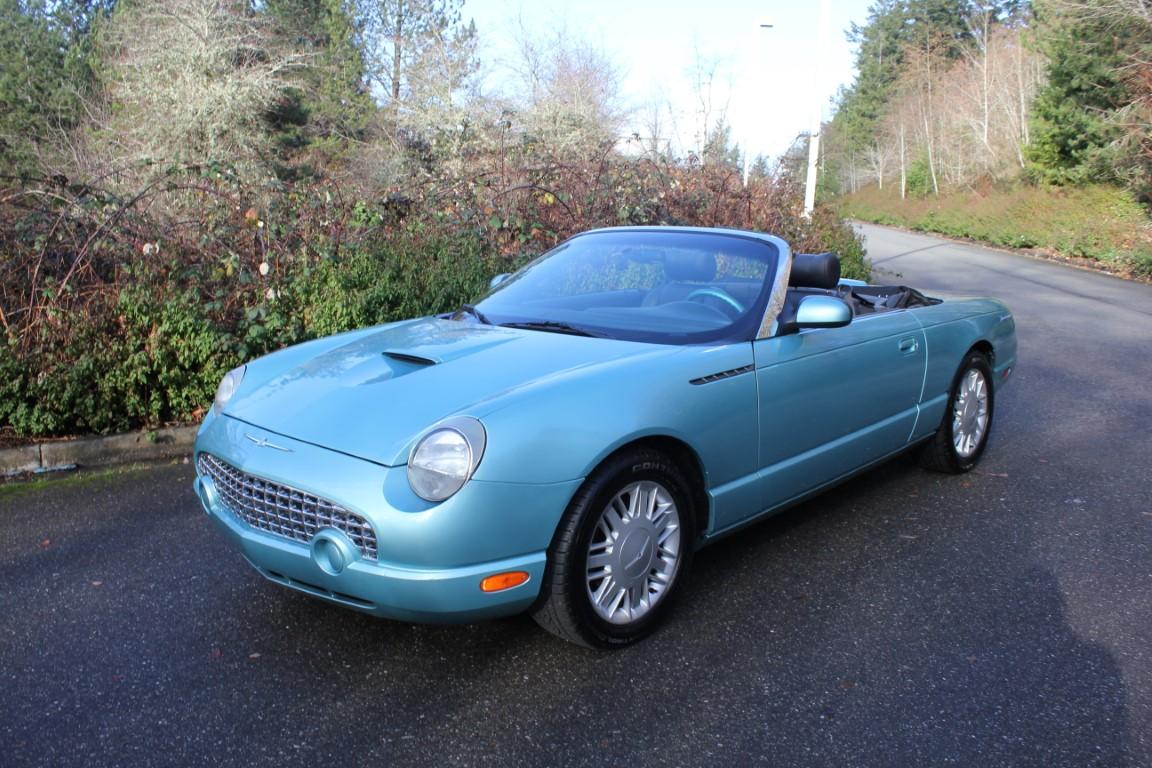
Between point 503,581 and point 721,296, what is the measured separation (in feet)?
5.78

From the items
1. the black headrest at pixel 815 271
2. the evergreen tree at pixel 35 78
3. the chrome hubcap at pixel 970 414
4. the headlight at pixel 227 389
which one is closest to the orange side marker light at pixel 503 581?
the headlight at pixel 227 389

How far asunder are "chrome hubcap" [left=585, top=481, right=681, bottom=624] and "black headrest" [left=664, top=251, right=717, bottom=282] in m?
1.24

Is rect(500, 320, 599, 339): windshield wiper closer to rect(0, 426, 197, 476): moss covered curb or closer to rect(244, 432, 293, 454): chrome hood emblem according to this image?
Answer: rect(244, 432, 293, 454): chrome hood emblem

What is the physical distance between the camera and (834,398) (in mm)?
4125

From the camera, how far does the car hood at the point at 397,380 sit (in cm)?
301

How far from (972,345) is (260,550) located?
4023 millimetres

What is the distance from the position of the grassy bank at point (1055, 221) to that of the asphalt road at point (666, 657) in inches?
664

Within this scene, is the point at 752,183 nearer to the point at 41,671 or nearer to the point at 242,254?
the point at 242,254

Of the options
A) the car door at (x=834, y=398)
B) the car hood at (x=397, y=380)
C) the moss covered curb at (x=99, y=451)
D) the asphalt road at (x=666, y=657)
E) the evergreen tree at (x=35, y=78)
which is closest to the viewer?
the asphalt road at (x=666, y=657)

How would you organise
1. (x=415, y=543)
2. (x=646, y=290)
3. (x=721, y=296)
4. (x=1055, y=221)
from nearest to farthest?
(x=415, y=543), (x=721, y=296), (x=646, y=290), (x=1055, y=221)

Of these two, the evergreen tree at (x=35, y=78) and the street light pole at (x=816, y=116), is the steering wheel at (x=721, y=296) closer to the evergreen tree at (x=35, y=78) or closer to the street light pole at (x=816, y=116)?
the street light pole at (x=816, y=116)

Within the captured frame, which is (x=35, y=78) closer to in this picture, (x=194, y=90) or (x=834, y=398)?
(x=194, y=90)

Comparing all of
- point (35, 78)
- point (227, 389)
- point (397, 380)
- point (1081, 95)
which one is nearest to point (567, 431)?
point (397, 380)

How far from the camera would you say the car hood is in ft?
9.86
